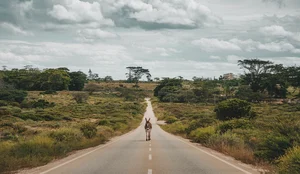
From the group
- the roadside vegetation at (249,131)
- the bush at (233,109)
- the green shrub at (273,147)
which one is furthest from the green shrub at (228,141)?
the bush at (233,109)

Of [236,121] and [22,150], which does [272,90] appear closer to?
[236,121]

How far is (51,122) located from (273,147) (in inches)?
1788

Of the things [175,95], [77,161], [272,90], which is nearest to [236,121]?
[77,161]

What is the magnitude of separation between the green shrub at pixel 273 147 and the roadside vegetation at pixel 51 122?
874cm

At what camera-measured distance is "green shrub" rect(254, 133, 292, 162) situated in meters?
13.5

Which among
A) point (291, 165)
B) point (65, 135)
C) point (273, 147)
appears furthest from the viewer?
point (65, 135)

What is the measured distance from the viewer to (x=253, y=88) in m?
125

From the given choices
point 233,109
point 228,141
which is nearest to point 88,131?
point 228,141

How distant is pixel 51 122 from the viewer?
54.7 metres

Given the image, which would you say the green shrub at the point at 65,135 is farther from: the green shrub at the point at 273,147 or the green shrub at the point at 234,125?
the green shrub at the point at 273,147

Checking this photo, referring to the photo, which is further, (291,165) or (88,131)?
(88,131)

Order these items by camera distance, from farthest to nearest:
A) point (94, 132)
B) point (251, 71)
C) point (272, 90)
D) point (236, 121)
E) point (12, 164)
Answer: point (251, 71) → point (272, 90) → point (94, 132) → point (236, 121) → point (12, 164)

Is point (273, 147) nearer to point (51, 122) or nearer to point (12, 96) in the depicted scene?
point (51, 122)

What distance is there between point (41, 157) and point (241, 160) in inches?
333
